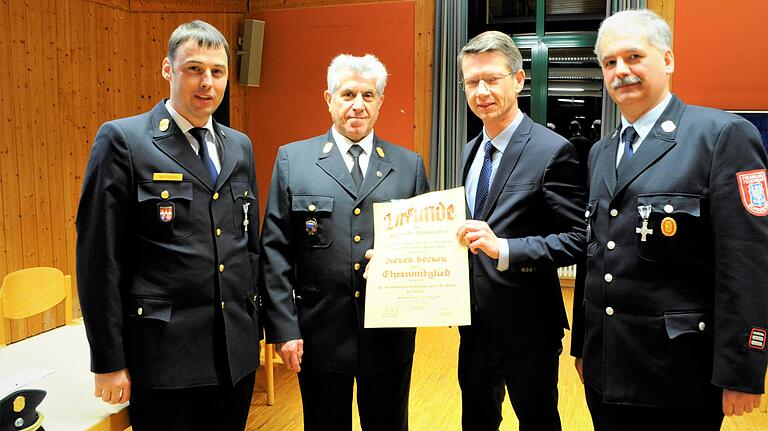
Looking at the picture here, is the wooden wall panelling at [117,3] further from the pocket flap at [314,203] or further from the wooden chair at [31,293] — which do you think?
the pocket flap at [314,203]

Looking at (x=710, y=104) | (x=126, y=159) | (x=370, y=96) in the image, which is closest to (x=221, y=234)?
(x=126, y=159)

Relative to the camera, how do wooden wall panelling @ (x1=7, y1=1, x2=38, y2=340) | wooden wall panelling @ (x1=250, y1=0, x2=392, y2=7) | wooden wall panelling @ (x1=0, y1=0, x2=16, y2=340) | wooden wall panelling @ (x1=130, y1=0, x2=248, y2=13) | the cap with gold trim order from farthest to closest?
wooden wall panelling @ (x1=250, y1=0, x2=392, y2=7)
wooden wall panelling @ (x1=130, y1=0, x2=248, y2=13)
wooden wall panelling @ (x1=7, y1=1, x2=38, y2=340)
wooden wall panelling @ (x1=0, y1=0, x2=16, y2=340)
the cap with gold trim

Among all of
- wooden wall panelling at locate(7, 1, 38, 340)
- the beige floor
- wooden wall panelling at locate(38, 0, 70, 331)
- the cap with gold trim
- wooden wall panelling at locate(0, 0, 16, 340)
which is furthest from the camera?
wooden wall panelling at locate(38, 0, 70, 331)

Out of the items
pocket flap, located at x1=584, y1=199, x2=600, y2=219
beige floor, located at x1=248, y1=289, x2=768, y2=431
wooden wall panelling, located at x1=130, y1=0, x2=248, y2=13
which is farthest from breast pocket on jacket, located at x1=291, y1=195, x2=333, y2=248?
wooden wall panelling, located at x1=130, y1=0, x2=248, y2=13

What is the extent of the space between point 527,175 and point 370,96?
0.63 m

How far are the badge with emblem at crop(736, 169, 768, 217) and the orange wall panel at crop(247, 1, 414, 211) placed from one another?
5.12 meters

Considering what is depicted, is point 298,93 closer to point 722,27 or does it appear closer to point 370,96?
point 722,27

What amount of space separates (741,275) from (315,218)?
1303mm

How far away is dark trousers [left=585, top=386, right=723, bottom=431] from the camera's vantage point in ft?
5.31

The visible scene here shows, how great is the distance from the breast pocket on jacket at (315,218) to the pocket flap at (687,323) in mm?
1097

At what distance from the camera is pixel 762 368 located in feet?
4.99

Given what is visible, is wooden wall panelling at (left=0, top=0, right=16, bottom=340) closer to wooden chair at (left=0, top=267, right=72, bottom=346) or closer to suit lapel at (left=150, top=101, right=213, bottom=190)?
wooden chair at (left=0, top=267, right=72, bottom=346)

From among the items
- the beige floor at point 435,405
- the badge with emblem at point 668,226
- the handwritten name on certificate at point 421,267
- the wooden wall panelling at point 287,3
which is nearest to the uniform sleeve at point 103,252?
the handwritten name on certificate at point 421,267

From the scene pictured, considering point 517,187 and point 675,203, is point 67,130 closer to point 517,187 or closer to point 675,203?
point 517,187
